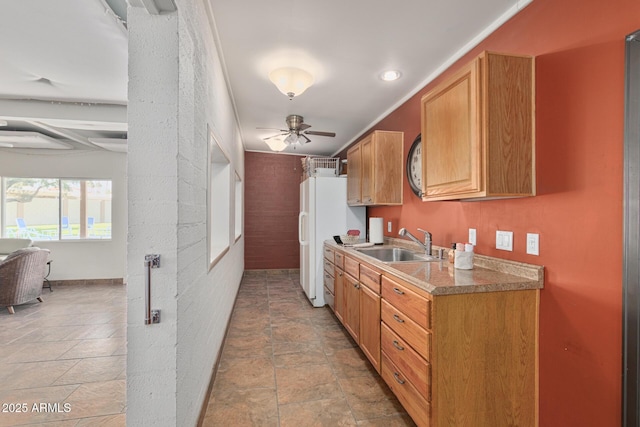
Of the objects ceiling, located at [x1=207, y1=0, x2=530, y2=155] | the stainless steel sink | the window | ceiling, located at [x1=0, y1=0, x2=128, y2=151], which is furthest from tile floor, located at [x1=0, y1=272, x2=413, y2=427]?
ceiling, located at [x1=207, y1=0, x2=530, y2=155]

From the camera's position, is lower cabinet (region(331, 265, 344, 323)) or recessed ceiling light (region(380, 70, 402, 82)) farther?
lower cabinet (region(331, 265, 344, 323))

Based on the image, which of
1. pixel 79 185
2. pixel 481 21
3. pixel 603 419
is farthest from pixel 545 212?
pixel 79 185

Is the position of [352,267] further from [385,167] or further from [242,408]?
[242,408]

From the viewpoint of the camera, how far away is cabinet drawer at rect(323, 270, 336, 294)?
357cm

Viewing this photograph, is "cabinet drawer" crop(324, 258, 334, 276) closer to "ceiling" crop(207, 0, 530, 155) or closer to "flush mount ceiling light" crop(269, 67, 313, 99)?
"ceiling" crop(207, 0, 530, 155)

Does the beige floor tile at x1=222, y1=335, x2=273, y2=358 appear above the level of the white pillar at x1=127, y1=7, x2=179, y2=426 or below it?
below

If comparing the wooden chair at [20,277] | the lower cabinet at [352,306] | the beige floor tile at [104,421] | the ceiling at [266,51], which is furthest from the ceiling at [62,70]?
the lower cabinet at [352,306]

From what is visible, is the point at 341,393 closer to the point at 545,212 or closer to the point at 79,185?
the point at 545,212

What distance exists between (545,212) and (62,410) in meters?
3.23

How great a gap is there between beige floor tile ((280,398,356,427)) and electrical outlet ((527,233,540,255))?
1476 mm

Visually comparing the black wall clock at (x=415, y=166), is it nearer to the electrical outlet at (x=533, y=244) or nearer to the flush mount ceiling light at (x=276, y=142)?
the electrical outlet at (x=533, y=244)

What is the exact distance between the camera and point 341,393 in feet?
6.89

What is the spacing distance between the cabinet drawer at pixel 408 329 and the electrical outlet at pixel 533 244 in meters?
0.77

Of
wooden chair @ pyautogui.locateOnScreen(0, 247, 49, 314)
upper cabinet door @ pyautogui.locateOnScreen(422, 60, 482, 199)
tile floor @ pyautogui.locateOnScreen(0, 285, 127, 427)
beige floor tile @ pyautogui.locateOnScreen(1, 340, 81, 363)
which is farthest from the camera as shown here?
wooden chair @ pyautogui.locateOnScreen(0, 247, 49, 314)
